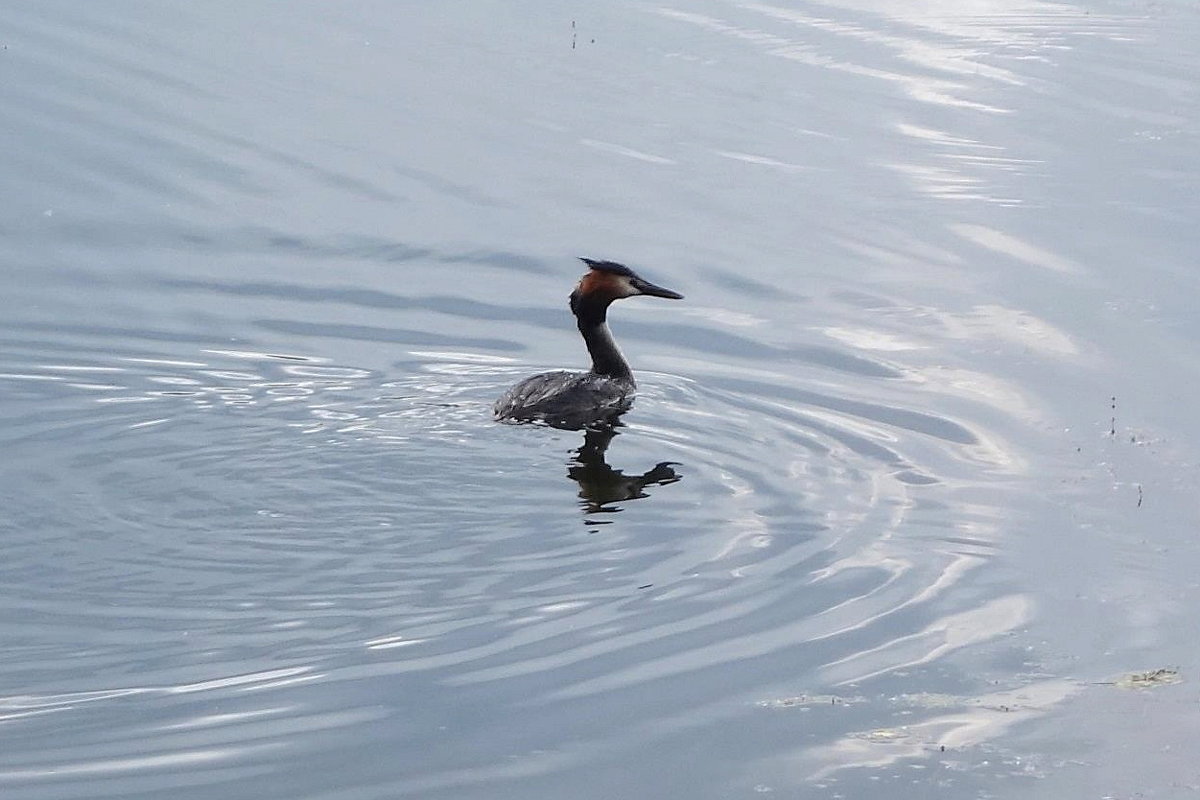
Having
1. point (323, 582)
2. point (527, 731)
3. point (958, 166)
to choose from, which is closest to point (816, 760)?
point (527, 731)

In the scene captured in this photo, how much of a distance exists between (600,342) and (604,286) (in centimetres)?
46

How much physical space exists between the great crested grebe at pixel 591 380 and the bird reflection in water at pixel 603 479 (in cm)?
34

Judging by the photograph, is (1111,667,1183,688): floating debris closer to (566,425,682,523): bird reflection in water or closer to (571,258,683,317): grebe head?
(566,425,682,523): bird reflection in water

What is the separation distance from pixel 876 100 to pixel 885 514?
10994mm

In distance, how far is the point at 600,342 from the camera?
12.9m

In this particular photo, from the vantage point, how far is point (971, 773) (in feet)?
22.4

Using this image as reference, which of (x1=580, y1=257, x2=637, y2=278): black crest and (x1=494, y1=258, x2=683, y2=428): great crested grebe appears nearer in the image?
(x1=494, y1=258, x2=683, y2=428): great crested grebe

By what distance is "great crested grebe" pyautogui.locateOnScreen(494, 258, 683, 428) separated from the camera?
1177 cm

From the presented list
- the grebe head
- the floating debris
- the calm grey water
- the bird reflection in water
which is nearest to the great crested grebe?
the grebe head

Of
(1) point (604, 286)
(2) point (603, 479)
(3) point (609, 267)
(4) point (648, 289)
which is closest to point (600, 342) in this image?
(1) point (604, 286)

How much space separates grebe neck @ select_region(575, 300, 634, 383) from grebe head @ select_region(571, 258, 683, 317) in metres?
0.03

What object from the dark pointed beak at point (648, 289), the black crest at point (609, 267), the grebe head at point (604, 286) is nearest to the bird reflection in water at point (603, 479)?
the grebe head at point (604, 286)

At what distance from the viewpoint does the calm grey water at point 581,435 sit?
283 inches

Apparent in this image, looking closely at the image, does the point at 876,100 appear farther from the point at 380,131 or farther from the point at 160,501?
the point at 160,501
